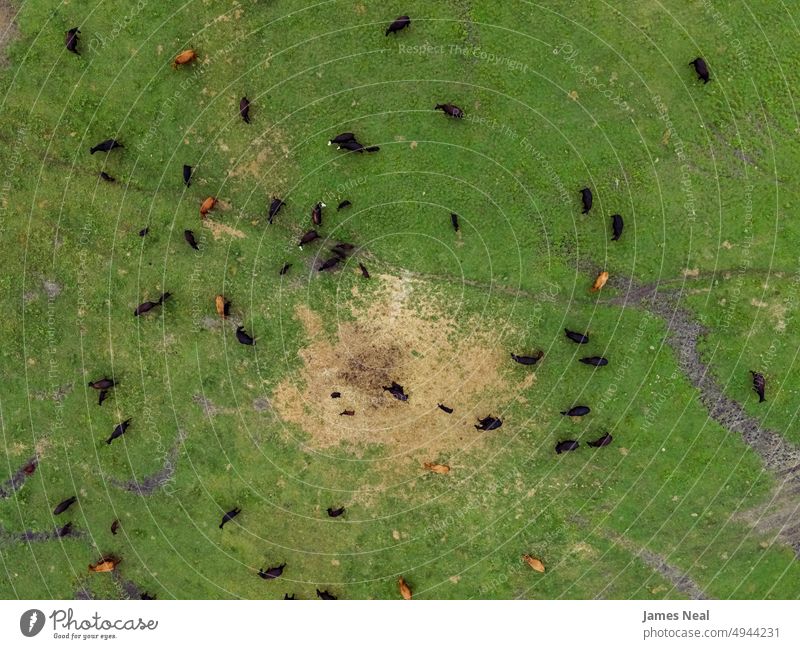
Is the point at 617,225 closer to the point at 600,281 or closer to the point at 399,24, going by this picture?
the point at 600,281

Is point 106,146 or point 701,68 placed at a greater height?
point 701,68

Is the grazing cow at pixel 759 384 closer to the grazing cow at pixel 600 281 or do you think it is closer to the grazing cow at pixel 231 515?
the grazing cow at pixel 600 281

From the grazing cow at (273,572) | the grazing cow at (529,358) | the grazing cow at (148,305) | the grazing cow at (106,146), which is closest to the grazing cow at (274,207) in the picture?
the grazing cow at (148,305)

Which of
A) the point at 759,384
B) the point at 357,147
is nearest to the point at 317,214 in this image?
the point at 357,147

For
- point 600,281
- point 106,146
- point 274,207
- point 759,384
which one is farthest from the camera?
point 106,146

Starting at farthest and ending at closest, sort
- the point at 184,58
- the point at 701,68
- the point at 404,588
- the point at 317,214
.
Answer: the point at 404,588 < the point at 317,214 < the point at 184,58 < the point at 701,68
